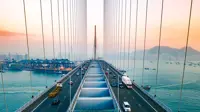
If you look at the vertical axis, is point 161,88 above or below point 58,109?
below

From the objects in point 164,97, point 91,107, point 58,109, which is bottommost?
point 164,97

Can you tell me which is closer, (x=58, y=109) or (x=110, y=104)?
(x=58, y=109)

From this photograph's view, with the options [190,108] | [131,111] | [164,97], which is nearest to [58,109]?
[131,111]

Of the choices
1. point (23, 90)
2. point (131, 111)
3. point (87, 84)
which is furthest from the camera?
point (23, 90)

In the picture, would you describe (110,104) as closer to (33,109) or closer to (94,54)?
(33,109)

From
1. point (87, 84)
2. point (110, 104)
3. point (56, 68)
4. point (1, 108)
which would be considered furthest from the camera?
point (56, 68)

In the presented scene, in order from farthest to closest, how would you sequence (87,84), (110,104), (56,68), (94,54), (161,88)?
(94,54) < (56,68) < (161,88) < (87,84) < (110,104)

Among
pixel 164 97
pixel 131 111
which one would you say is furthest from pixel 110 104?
pixel 164 97

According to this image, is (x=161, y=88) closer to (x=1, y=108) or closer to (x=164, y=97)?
(x=164, y=97)

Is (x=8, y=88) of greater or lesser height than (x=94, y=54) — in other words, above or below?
below
